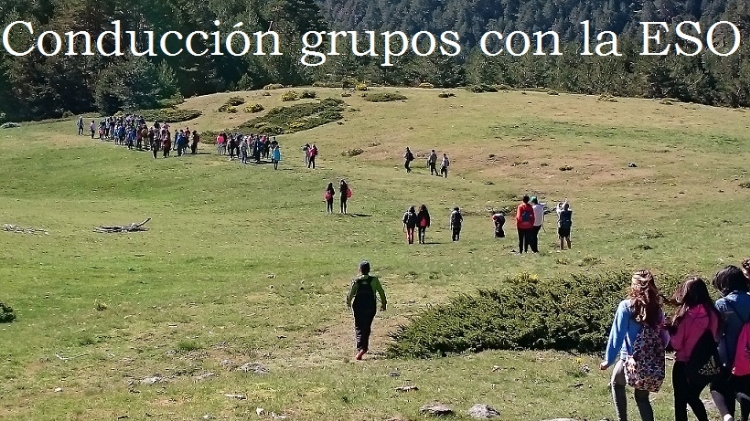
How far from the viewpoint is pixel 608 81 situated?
126312mm

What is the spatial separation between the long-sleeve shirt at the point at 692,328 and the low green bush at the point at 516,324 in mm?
7056

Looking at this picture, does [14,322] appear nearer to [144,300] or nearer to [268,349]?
[144,300]

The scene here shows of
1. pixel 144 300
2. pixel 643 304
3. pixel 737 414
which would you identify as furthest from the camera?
pixel 144 300

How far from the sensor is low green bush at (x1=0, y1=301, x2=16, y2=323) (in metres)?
21.2

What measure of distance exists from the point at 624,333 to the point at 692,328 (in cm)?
76

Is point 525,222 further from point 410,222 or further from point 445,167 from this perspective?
point 445,167

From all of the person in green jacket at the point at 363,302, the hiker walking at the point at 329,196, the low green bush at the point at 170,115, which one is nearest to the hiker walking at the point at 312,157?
the hiker walking at the point at 329,196

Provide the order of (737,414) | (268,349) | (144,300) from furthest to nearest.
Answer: (144,300)
(268,349)
(737,414)

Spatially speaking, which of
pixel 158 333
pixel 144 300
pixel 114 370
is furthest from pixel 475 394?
pixel 144 300

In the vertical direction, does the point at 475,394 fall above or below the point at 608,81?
below

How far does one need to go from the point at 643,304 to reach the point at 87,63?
9690cm

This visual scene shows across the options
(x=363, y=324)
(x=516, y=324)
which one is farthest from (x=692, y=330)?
(x=363, y=324)

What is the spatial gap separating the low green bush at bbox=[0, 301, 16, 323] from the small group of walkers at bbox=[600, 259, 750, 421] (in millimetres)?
15905

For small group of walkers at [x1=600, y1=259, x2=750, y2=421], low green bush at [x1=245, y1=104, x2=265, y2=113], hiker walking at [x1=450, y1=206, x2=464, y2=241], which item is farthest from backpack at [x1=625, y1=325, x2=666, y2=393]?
low green bush at [x1=245, y1=104, x2=265, y2=113]
